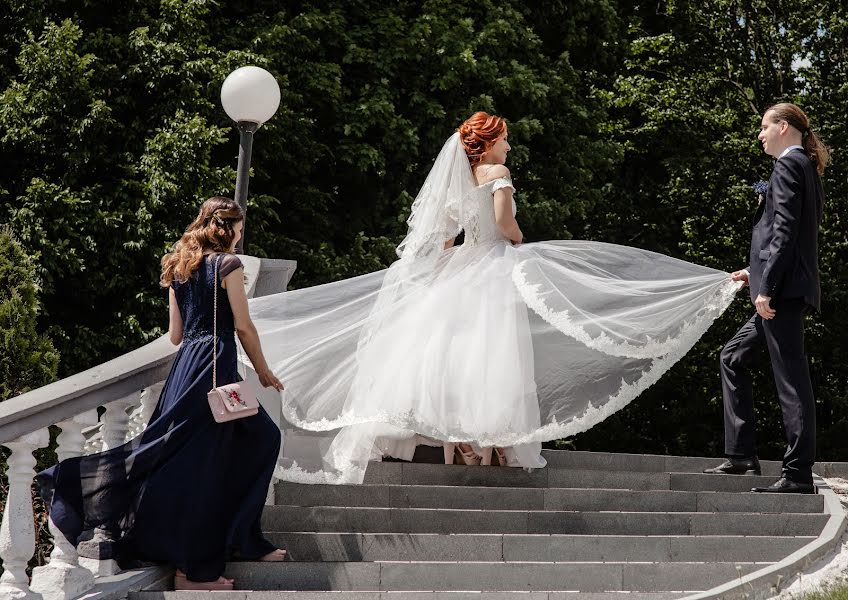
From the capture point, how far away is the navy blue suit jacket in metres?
6.59

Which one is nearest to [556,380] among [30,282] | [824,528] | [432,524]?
[432,524]

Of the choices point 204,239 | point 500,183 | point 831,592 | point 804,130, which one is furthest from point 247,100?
point 831,592

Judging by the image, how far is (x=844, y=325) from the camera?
707 inches

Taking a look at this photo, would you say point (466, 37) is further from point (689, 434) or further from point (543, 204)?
point (689, 434)

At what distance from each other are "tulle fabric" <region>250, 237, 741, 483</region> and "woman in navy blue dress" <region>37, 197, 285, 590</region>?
1055 mm

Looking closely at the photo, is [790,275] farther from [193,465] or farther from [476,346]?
[193,465]

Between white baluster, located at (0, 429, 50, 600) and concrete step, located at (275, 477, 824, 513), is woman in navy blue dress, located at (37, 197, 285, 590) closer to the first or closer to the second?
white baluster, located at (0, 429, 50, 600)

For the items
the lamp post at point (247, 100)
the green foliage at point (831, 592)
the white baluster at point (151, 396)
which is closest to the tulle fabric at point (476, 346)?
the white baluster at point (151, 396)

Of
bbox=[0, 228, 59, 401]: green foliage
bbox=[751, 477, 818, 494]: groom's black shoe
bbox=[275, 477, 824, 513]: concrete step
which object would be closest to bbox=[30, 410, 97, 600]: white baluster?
bbox=[275, 477, 824, 513]: concrete step

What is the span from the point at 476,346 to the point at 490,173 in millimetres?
1240

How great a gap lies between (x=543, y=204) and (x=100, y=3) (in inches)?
274

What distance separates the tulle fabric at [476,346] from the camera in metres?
6.82

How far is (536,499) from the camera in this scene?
22.1 ft

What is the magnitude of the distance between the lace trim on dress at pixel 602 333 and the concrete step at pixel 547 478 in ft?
2.55
